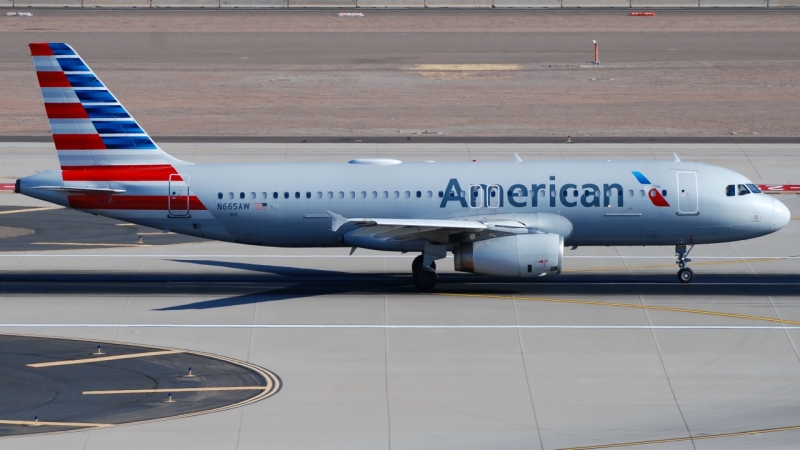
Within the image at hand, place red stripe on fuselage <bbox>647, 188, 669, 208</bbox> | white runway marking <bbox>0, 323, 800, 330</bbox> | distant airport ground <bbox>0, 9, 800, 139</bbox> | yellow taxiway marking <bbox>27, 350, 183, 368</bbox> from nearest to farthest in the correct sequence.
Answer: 1. yellow taxiway marking <bbox>27, 350, 183, 368</bbox>
2. white runway marking <bbox>0, 323, 800, 330</bbox>
3. red stripe on fuselage <bbox>647, 188, 669, 208</bbox>
4. distant airport ground <bbox>0, 9, 800, 139</bbox>

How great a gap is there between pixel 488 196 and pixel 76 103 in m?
14.0

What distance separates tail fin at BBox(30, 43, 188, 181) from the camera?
41.2 meters

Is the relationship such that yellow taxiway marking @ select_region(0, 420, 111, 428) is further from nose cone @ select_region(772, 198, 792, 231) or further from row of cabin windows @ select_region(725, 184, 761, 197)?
nose cone @ select_region(772, 198, 792, 231)

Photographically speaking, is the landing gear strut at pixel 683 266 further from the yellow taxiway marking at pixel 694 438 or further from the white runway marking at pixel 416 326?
the yellow taxiway marking at pixel 694 438

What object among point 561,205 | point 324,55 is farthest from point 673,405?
point 324,55

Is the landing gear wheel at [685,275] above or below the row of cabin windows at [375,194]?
below

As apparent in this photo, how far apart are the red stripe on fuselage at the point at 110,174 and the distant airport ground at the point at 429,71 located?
27482 millimetres

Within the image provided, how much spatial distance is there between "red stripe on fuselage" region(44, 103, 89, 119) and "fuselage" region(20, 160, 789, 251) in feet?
6.46

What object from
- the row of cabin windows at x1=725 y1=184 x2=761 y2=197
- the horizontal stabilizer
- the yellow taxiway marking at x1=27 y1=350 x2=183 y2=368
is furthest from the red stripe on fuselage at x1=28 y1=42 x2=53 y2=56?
the row of cabin windows at x1=725 y1=184 x2=761 y2=197

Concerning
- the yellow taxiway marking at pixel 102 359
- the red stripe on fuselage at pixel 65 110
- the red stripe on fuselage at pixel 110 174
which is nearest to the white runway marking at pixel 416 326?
the yellow taxiway marking at pixel 102 359

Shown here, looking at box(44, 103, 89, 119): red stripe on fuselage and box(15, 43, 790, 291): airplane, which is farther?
box(44, 103, 89, 119): red stripe on fuselage

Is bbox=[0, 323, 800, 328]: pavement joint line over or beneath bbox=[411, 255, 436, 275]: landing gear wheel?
beneath

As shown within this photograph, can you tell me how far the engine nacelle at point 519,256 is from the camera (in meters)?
38.8

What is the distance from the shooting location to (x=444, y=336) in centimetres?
3566
